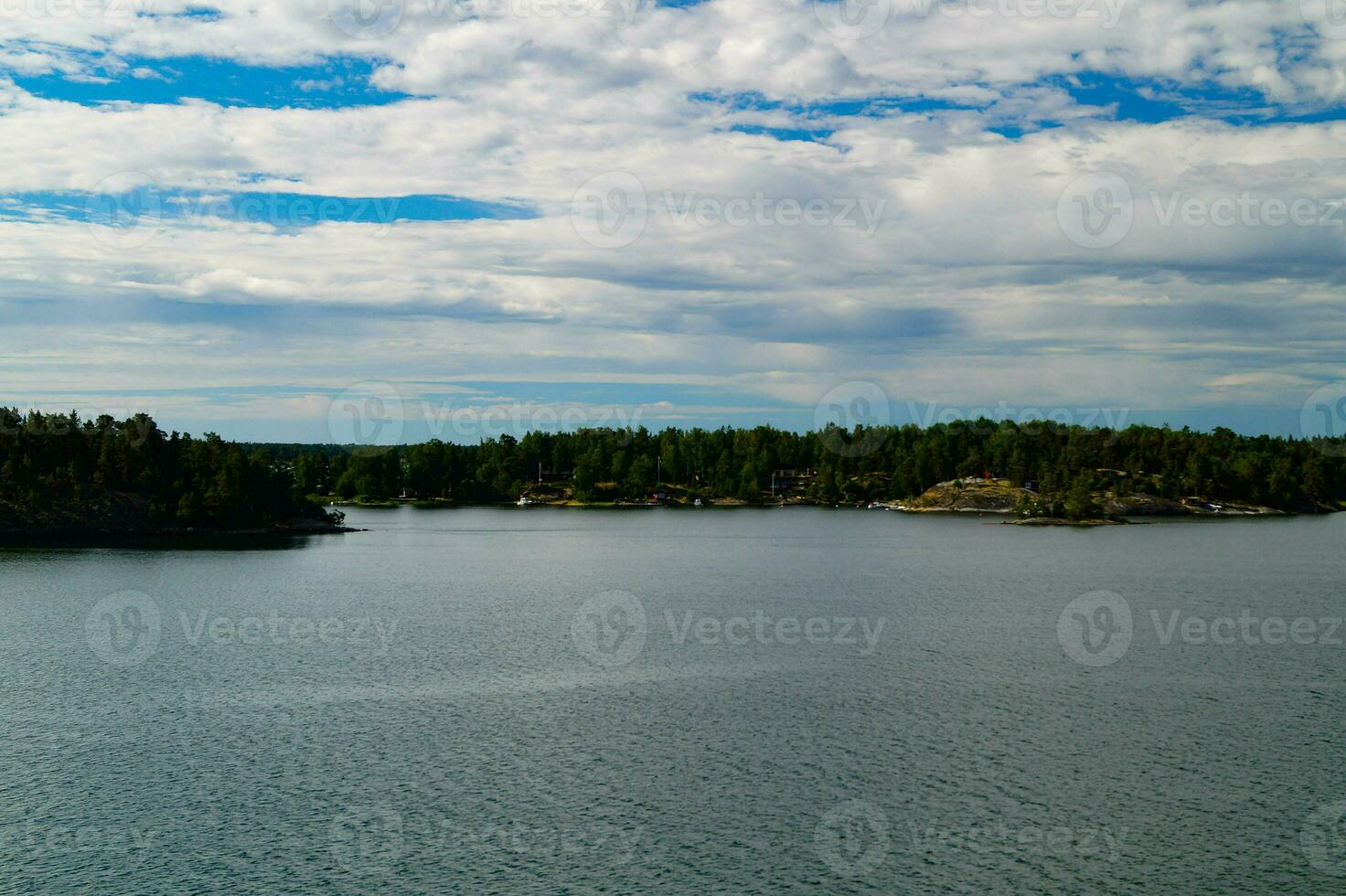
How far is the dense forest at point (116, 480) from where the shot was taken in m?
171

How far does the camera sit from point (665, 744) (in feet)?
162

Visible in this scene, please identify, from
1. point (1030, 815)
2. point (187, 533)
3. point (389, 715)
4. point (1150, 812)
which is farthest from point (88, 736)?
point (187, 533)

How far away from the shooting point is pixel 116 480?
182375 millimetres

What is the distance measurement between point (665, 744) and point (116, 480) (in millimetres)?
164425

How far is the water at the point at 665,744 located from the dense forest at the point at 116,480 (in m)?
83.5

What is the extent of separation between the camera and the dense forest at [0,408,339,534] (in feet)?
562

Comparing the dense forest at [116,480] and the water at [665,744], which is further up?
the dense forest at [116,480]

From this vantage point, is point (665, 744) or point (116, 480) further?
point (116, 480)

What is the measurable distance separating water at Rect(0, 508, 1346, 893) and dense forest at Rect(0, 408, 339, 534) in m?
83.5

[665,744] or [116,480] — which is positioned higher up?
[116,480]

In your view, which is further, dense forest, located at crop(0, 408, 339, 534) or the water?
dense forest, located at crop(0, 408, 339, 534)

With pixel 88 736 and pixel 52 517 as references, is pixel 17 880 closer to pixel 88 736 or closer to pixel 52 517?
pixel 88 736

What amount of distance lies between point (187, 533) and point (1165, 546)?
160 meters

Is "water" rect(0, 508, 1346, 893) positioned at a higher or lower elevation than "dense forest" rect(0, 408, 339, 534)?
Answer: lower
